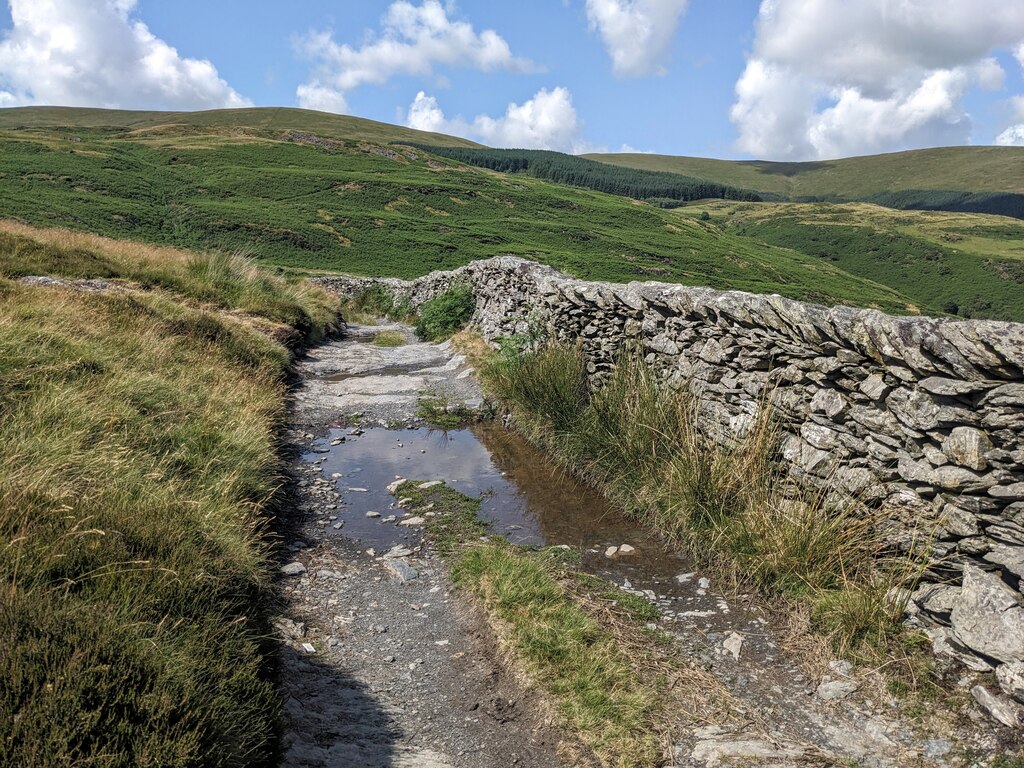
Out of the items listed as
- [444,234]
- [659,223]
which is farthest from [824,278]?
[444,234]

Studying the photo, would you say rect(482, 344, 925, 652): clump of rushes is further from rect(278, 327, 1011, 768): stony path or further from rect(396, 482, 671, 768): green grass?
rect(396, 482, 671, 768): green grass

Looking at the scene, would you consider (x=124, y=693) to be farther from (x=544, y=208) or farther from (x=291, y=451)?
(x=544, y=208)

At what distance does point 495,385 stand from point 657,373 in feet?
12.6

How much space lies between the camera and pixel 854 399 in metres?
5.16

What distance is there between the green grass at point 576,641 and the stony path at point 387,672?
192 millimetres

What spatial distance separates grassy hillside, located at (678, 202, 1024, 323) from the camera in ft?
314

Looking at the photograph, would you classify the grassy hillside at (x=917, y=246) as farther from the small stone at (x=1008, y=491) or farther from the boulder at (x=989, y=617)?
the boulder at (x=989, y=617)

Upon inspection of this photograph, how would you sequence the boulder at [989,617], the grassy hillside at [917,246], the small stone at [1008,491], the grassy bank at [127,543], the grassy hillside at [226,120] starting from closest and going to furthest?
the grassy bank at [127,543] < the boulder at [989,617] < the small stone at [1008,491] < the grassy hillside at [917,246] < the grassy hillside at [226,120]

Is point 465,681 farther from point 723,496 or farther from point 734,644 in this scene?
point 723,496

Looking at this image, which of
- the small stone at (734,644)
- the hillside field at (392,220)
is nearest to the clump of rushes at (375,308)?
the hillside field at (392,220)

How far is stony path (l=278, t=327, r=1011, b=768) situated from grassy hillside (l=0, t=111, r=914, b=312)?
122 ft

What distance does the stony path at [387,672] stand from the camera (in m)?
3.56

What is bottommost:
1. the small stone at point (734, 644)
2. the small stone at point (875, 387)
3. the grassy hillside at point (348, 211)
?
the small stone at point (734, 644)

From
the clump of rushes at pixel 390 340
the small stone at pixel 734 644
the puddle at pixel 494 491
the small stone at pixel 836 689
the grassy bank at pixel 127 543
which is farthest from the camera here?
the clump of rushes at pixel 390 340
